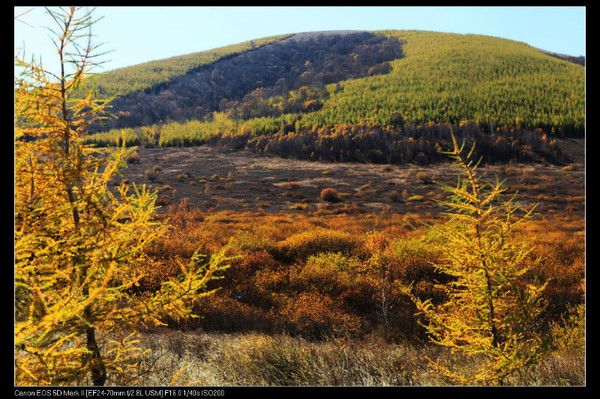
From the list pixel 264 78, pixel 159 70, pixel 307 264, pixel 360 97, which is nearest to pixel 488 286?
pixel 307 264

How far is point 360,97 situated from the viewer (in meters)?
61.3

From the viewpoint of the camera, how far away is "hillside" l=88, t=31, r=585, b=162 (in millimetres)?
41969

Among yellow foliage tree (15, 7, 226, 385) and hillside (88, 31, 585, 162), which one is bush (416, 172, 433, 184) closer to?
hillside (88, 31, 585, 162)

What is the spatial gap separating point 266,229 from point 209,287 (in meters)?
4.47

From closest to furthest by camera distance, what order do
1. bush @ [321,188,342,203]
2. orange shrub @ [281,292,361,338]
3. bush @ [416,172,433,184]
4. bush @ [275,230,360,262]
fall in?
orange shrub @ [281,292,361,338], bush @ [275,230,360,262], bush @ [321,188,342,203], bush @ [416,172,433,184]

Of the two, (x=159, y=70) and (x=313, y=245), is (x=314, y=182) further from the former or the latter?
(x=159, y=70)

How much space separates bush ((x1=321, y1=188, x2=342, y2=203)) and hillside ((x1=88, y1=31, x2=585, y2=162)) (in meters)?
13.7

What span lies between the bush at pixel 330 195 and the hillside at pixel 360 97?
1366cm

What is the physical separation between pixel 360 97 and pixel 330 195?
42383mm

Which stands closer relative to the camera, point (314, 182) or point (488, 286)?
point (488, 286)

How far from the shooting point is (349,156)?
1443 inches

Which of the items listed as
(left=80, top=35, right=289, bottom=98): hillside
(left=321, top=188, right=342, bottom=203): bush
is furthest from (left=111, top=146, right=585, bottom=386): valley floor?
(left=80, top=35, right=289, bottom=98): hillside

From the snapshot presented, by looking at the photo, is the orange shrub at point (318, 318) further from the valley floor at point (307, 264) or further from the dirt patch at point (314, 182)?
the dirt patch at point (314, 182)
